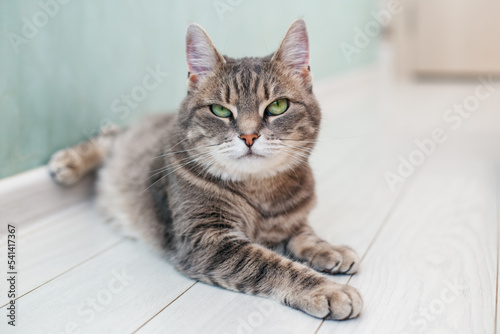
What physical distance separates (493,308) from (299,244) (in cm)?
48

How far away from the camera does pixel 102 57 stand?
1.70 metres

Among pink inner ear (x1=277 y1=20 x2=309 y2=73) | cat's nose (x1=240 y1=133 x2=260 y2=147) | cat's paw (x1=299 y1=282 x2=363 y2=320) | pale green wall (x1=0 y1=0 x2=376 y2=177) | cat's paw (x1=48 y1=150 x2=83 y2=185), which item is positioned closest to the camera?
cat's paw (x1=299 y1=282 x2=363 y2=320)

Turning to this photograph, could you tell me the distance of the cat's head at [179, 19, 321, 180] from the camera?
1103 mm

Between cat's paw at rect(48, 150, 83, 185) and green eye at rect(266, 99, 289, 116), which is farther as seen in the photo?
cat's paw at rect(48, 150, 83, 185)

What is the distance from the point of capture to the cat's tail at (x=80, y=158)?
5.17ft

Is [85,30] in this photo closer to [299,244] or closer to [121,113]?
[121,113]

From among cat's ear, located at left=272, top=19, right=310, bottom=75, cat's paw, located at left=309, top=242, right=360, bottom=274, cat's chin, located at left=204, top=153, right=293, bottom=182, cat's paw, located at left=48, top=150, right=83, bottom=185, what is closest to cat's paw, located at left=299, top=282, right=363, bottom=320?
cat's paw, located at left=309, top=242, right=360, bottom=274

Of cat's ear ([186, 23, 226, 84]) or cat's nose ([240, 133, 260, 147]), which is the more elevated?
cat's ear ([186, 23, 226, 84])

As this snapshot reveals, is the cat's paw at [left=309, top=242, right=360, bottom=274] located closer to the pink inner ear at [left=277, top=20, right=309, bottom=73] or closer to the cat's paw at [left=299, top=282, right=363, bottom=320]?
the cat's paw at [left=299, top=282, right=363, bottom=320]

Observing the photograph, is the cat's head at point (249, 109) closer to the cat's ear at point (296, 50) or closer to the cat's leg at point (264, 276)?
the cat's ear at point (296, 50)

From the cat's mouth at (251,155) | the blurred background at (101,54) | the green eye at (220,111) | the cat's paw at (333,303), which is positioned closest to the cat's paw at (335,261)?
the cat's paw at (333,303)

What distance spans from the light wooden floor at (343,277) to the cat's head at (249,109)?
0.30 m

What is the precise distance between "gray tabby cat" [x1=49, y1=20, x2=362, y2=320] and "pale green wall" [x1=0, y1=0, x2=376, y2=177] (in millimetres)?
493

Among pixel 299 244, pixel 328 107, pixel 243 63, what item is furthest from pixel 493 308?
pixel 328 107
